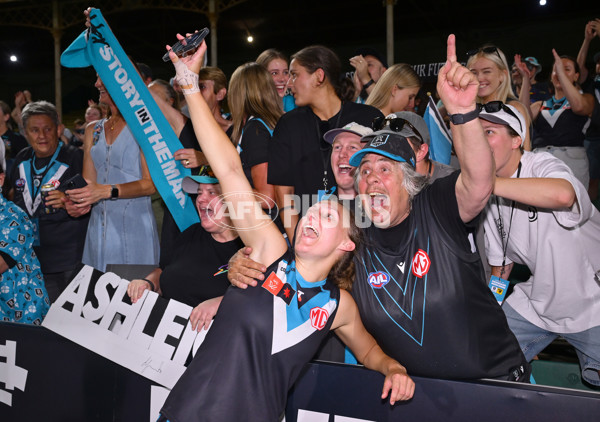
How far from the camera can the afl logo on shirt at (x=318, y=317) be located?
7.39 ft

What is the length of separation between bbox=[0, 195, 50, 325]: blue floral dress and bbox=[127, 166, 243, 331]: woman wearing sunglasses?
50.5 inches

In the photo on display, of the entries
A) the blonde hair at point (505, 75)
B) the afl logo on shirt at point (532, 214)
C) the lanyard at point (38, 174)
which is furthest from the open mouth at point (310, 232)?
the lanyard at point (38, 174)

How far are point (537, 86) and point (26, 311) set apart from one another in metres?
6.02

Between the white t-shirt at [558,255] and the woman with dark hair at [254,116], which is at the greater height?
the woman with dark hair at [254,116]

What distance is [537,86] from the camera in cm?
659

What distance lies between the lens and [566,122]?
213 inches

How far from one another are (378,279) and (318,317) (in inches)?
12.0

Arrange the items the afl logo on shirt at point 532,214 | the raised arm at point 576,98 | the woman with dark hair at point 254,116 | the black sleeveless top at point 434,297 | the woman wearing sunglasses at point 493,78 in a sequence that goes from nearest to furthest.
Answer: the black sleeveless top at point 434,297, the afl logo on shirt at point 532,214, the woman with dark hair at point 254,116, the woman wearing sunglasses at point 493,78, the raised arm at point 576,98

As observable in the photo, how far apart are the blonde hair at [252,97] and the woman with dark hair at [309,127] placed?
262 millimetres

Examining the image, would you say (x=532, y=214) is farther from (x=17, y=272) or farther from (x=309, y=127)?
(x=17, y=272)

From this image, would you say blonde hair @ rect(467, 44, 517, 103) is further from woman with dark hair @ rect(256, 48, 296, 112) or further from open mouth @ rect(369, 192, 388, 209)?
open mouth @ rect(369, 192, 388, 209)

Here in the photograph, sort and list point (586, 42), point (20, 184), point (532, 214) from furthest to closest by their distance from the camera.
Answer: point (586, 42) → point (20, 184) → point (532, 214)

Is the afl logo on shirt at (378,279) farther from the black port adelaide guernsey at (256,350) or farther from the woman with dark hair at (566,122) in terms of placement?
the woman with dark hair at (566,122)

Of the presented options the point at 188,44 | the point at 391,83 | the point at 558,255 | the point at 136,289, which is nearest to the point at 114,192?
the point at 136,289
